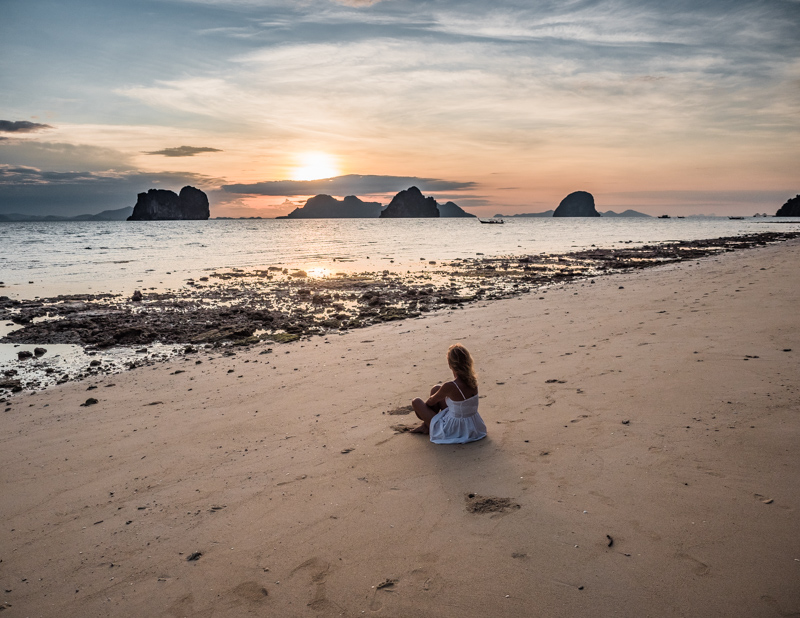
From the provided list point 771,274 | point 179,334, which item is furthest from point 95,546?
point 771,274

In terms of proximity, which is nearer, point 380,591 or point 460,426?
point 380,591

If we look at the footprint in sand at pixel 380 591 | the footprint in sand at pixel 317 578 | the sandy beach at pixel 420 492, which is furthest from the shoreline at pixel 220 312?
the footprint in sand at pixel 380 591

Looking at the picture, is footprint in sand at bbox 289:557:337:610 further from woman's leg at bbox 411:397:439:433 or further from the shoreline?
the shoreline

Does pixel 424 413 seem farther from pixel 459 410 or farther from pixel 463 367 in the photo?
pixel 463 367

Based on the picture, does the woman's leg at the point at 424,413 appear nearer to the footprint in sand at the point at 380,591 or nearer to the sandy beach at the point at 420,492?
the sandy beach at the point at 420,492

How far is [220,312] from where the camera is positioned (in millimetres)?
15258

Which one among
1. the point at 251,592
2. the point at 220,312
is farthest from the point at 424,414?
the point at 220,312

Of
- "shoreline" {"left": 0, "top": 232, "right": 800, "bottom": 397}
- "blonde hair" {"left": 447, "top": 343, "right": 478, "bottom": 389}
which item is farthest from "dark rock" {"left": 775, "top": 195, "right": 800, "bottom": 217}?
"blonde hair" {"left": 447, "top": 343, "right": 478, "bottom": 389}

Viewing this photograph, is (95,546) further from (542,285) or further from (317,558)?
(542,285)

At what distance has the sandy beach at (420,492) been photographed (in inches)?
135

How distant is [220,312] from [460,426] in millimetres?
11629

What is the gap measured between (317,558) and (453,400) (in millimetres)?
2517

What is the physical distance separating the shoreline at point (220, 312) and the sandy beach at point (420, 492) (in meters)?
2.33

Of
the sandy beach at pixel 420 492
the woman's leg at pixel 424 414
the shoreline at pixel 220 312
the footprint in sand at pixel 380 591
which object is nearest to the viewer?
the footprint in sand at pixel 380 591
